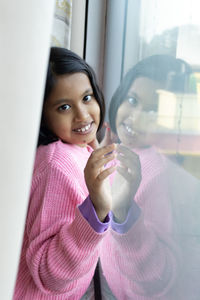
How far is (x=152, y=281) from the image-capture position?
14.9 inches

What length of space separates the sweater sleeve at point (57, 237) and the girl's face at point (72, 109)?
0.43 feet

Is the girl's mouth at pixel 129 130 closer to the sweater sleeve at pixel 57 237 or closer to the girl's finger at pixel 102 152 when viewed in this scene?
the girl's finger at pixel 102 152

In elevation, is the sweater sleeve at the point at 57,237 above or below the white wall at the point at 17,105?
below

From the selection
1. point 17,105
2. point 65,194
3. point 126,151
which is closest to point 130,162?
point 126,151

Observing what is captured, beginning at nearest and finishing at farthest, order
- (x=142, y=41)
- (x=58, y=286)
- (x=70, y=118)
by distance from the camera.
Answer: (x=142, y=41), (x=58, y=286), (x=70, y=118)

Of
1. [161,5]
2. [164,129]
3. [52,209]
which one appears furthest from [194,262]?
[52,209]

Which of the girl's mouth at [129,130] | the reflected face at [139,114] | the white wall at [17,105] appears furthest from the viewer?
the girl's mouth at [129,130]

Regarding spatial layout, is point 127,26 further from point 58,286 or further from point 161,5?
point 58,286

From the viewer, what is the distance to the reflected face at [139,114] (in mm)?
365

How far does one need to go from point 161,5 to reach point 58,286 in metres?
0.46

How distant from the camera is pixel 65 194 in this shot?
0.60m

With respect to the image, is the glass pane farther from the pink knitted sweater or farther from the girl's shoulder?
the girl's shoulder

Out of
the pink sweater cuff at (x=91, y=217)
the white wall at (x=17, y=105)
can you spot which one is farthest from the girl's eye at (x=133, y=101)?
the white wall at (x=17, y=105)

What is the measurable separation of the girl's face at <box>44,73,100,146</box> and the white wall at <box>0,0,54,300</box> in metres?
0.48
